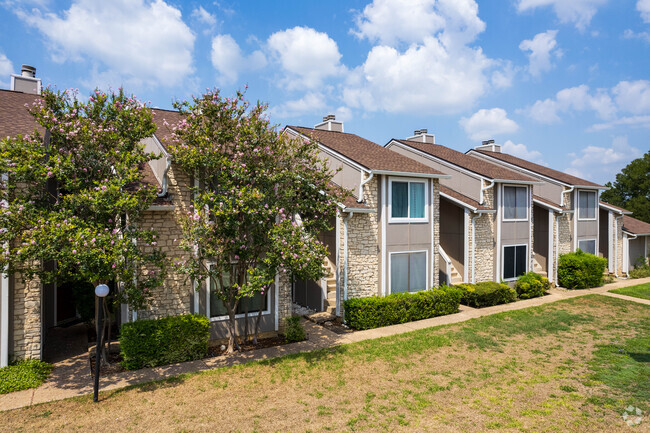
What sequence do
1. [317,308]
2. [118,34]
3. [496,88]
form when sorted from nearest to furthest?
[118,34]
[317,308]
[496,88]

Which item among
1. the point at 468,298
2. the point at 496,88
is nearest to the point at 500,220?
the point at 468,298

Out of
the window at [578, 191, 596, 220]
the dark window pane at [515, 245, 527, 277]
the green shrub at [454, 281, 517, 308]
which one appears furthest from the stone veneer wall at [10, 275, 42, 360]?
the window at [578, 191, 596, 220]

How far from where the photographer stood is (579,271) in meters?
21.9

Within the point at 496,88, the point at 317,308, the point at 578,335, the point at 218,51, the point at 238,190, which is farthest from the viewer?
the point at 496,88

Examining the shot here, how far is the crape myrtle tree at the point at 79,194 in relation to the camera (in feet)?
26.2

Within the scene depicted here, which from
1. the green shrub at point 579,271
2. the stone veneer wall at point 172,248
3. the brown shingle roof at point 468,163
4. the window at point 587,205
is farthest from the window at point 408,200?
the window at point 587,205

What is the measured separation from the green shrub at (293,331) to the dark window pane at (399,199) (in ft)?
20.0

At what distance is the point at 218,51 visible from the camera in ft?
41.3

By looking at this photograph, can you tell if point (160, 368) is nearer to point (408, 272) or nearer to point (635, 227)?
point (408, 272)

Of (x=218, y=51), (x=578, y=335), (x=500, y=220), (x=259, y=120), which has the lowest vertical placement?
(x=578, y=335)

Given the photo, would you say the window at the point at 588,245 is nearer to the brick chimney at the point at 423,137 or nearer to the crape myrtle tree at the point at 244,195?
the brick chimney at the point at 423,137

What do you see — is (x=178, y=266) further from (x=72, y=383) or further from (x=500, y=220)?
(x=500, y=220)

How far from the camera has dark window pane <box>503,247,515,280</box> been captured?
20.2 m

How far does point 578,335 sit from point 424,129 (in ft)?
53.2
